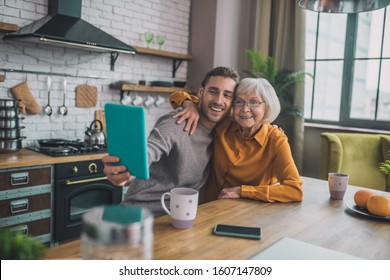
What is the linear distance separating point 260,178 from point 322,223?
500mm

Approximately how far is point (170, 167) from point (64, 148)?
4.77 feet

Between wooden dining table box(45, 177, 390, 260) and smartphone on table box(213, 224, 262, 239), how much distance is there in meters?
0.02

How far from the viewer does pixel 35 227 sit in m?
2.69

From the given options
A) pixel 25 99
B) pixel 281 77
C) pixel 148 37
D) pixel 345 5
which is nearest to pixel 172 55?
pixel 148 37

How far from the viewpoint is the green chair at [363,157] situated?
330cm

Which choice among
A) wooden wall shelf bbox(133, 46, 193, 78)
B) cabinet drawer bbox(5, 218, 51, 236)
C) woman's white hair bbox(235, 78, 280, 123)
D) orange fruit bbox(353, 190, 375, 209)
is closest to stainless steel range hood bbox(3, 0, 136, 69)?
wooden wall shelf bbox(133, 46, 193, 78)

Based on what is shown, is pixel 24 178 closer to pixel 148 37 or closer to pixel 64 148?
pixel 64 148

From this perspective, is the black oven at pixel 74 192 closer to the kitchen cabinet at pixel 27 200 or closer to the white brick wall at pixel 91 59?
the kitchen cabinet at pixel 27 200

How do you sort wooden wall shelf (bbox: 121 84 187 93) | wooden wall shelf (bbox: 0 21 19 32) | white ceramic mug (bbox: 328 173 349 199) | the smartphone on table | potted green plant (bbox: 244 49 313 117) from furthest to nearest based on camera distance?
potted green plant (bbox: 244 49 313 117) → wooden wall shelf (bbox: 121 84 187 93) → wooden wall shelf (bbox: 0 21 19 32) → white ceramic mug (bbox: 328 173 349 199) → the smartphone on table

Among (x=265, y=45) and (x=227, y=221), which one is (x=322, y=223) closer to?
(x=227, y=221)

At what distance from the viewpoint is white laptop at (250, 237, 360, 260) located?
1021 mm

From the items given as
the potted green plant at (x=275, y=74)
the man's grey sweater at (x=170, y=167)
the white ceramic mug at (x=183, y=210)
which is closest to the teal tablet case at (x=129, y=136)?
the white ceramic mug at (x=183, y=210)

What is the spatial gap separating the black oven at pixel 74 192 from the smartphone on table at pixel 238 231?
1.87 metres

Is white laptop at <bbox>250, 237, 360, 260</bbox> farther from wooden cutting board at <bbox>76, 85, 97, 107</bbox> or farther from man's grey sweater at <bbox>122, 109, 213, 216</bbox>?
wooden cutting board at <bbox>76, 85, 97, 107</bbox>
